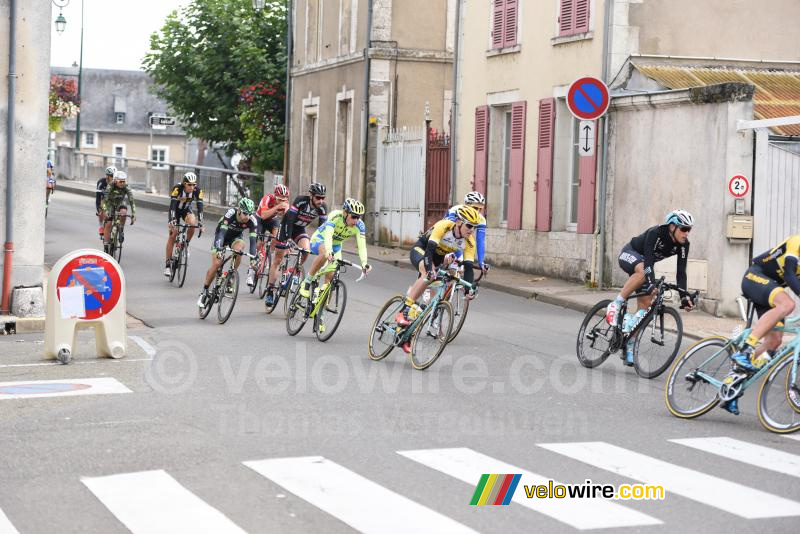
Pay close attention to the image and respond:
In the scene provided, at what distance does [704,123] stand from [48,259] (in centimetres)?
1231

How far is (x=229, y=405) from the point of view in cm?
1046

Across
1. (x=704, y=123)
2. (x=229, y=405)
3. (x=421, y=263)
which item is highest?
(x=704, y=123)

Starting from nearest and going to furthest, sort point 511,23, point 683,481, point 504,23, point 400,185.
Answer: point 683,481
point 511,23
point 504,23
point 400,185

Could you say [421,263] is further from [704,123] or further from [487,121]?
[487,121]

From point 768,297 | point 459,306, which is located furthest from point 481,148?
point 768,297

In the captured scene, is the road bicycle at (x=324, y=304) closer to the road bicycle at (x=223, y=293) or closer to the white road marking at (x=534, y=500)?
the road bicycle at (x=223, y=293)

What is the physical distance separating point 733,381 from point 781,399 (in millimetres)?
394

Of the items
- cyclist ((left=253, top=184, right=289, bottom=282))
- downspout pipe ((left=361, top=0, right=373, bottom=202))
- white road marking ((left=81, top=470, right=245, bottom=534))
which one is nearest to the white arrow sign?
cyclist ((left=253, top=184, right=289, bottom=282))

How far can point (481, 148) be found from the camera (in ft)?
86.7

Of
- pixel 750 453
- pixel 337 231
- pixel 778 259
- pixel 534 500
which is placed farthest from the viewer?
pixel 337 231

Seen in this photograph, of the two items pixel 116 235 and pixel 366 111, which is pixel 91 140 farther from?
pixel 116 235

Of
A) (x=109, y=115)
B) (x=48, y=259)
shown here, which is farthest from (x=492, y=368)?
(x=109, y=115)

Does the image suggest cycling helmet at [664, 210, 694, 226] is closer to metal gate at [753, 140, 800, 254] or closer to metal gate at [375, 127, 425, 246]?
metal gate at [753, 140, 800, 254]

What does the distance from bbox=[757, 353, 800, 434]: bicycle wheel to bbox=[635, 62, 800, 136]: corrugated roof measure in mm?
10059
